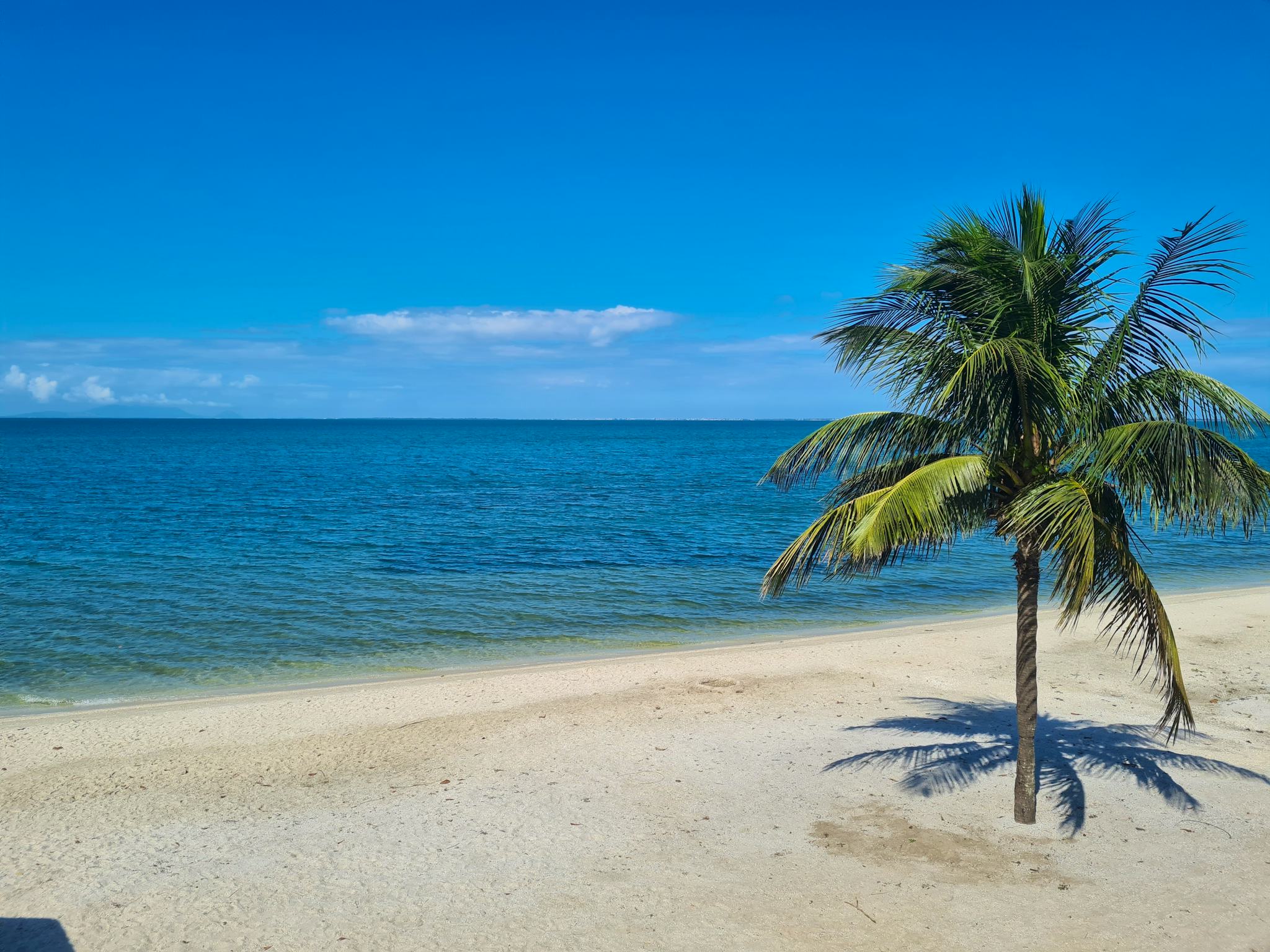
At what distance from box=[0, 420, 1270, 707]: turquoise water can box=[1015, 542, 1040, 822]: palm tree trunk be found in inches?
438

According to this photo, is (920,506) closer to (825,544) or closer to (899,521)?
(899,521)

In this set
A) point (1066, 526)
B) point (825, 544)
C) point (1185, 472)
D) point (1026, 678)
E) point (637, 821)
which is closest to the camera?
point (1066, 526)

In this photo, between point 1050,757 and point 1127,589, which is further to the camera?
point 1050,757

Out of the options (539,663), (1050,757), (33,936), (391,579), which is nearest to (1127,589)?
(1050,757)

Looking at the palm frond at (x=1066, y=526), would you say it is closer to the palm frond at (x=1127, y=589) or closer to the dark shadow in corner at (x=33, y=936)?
the palm frond at (x=1127, y=589)

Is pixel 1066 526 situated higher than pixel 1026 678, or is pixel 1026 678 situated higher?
pixel 1066 526

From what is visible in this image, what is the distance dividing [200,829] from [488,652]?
976 cm

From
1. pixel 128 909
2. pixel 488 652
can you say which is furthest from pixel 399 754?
pixel 488 652

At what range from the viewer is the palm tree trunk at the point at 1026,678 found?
8461mm

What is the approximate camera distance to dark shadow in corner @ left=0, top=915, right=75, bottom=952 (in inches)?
284

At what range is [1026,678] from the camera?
29.7ft

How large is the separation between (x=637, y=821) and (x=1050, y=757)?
5.71 metres

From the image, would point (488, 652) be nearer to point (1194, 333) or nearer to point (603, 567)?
point (603, 567)

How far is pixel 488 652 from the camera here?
19266mm
